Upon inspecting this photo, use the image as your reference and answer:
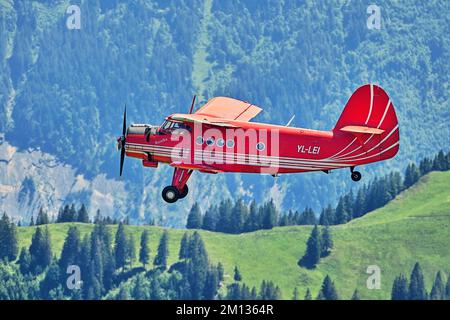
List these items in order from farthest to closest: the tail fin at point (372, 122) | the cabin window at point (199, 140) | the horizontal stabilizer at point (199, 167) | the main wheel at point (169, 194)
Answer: the main wheel at point (169, 194), the tail fin at point (372, 122), the cabin window at point (199, 140), the horizontal stabilizer at point (199, 167)

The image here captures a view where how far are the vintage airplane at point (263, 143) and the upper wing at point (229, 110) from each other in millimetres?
3586

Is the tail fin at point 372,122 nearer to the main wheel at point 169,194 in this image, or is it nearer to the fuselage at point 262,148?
the fuselage at point 262,148

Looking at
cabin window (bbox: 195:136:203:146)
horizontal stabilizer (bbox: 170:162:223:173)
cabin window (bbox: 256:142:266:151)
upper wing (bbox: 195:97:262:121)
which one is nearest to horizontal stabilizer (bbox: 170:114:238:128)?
cabin window (bbox: 195:136:203:146)

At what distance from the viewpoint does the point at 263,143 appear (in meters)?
78.9

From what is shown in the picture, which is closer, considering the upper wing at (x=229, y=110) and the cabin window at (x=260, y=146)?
the cabin window at (x=260, y=146)

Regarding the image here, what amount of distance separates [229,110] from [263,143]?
7162 millimetres

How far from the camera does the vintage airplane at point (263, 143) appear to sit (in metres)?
78.8

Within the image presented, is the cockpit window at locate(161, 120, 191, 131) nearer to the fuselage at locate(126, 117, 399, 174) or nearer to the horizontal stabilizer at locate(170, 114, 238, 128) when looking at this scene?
the fuselage at locate(126, 117, 399, 174)

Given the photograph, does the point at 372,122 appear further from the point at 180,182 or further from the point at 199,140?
the point at 180,182

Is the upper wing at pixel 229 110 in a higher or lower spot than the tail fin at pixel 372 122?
higher

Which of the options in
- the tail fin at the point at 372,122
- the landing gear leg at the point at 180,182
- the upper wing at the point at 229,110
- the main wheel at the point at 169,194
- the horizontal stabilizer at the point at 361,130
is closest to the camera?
the horizontal stabilizer at the point at 361,130

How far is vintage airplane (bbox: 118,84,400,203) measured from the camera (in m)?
78.8

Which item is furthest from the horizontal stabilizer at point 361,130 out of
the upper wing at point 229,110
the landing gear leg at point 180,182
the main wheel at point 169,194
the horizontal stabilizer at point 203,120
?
the main wheel at point 169,194
